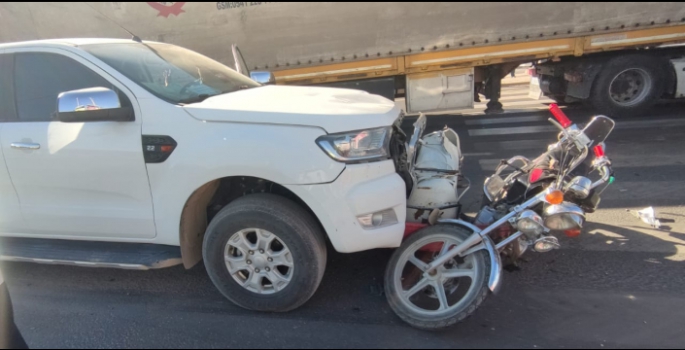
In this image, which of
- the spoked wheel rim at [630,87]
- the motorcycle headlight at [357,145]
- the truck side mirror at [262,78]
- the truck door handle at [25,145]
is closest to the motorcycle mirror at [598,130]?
the motorcycle headlight at [357,145]

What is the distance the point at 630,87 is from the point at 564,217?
663 centimetres

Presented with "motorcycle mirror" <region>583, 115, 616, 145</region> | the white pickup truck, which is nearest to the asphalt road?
the white pickup truck

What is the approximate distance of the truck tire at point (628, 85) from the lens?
313 inches

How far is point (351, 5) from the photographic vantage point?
8.23 meters

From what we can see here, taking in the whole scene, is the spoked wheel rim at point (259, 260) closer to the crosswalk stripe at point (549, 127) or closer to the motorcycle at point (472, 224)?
the motorcycle at point (472, 224)

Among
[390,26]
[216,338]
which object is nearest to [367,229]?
[216,338]

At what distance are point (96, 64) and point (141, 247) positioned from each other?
1275 millimetres

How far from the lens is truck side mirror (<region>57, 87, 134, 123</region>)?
2.87 metres

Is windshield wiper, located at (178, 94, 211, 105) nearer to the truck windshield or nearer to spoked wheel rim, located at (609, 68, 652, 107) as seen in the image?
the truck windshield

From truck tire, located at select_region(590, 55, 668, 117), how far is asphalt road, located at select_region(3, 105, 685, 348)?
431 centimetres

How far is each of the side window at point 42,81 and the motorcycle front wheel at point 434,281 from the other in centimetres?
247

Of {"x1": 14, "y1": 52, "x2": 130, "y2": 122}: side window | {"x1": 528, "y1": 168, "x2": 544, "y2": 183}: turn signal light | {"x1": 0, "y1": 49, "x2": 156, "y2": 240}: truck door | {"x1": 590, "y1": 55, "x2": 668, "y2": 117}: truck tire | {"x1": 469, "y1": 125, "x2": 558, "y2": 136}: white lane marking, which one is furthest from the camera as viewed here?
{"x1": 590, "y1": 55, "x2": 668, "y2": 117}: truck tire

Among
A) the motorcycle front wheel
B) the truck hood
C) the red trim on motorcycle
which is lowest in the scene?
the motorcycle front wheel

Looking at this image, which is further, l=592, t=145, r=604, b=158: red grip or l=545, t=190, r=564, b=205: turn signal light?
l=592, t=145, r=604, b=158: red grip
